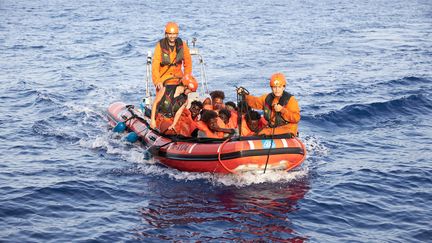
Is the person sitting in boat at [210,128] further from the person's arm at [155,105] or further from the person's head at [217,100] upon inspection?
the person's arm at [155,105]

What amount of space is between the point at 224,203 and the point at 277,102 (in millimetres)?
2284

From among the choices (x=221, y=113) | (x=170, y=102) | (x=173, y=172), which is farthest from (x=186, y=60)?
(x=173, y=172)

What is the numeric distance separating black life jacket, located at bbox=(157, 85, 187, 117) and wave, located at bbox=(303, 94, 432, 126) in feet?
15.8

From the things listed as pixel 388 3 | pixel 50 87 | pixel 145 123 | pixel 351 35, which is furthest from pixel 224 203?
pixel 388 3

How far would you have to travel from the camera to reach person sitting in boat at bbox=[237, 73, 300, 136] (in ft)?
37.5

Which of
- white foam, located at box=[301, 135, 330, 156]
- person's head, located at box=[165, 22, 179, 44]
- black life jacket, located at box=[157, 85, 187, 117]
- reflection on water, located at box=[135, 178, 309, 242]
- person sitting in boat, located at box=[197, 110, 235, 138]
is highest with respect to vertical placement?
person's head, located at box=[165, 22, 179, 44]

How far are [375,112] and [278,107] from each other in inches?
262

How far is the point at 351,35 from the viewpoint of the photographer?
32.2 meters

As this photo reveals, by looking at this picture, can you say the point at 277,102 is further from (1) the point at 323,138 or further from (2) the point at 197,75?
(2) the point at 197,75

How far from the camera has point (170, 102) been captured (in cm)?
1345

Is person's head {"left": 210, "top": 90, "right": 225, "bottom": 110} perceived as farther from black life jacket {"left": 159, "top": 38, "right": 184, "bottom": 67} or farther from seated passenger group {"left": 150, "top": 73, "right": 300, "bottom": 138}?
black life jacket {"left": 159, "top": 38, "right": 184, "bottom": 67}

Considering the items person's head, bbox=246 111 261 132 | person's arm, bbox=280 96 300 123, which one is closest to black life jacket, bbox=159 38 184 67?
person's head, bbox=246 111 261 132

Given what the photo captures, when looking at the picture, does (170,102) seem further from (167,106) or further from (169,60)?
(169,60)

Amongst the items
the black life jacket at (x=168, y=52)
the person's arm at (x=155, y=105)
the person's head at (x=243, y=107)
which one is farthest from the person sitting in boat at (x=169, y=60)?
the person's head at (x=243, y=107)
